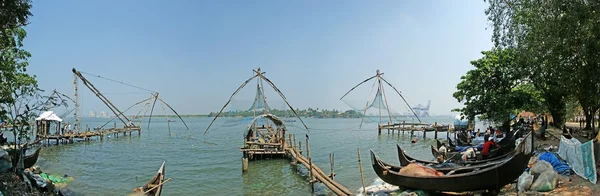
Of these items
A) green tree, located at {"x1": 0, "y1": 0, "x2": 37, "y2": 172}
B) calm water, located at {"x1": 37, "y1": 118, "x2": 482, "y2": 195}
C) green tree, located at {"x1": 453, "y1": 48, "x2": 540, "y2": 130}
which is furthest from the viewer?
green tree, located at {"x1": 453, "y1": 48, "x2": 540, "y2": 130}

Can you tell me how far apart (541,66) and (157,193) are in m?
12.5

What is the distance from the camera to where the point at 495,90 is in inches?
779

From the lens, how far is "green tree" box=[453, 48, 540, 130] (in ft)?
61.8

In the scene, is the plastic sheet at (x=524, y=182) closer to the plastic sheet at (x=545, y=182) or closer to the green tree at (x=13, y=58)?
the plastic sheet at (x=545, y=182)

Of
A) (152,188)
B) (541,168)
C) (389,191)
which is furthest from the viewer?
(389,191)

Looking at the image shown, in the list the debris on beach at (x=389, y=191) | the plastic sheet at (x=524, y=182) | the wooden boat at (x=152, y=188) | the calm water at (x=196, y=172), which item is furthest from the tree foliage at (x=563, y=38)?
the wooden boat at (x=152, y=188)

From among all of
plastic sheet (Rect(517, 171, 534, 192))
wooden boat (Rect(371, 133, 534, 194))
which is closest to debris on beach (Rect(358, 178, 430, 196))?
wooden boat (Rect(371, 133, 534, 194))

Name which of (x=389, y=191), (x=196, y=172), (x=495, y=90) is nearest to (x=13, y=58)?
(x=196, y=172)

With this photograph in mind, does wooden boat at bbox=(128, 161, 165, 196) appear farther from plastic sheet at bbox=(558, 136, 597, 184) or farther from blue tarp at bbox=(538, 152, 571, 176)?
blue tarp at bbox=(538, 152, 571, 176)

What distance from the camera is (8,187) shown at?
8.61 meters

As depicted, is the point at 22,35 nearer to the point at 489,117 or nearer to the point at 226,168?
the point at 226,168

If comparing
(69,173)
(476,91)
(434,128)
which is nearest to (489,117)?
(476,91)

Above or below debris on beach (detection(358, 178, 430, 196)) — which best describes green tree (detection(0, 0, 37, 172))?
above

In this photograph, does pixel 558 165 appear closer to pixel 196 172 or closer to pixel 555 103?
pixel 555 103
